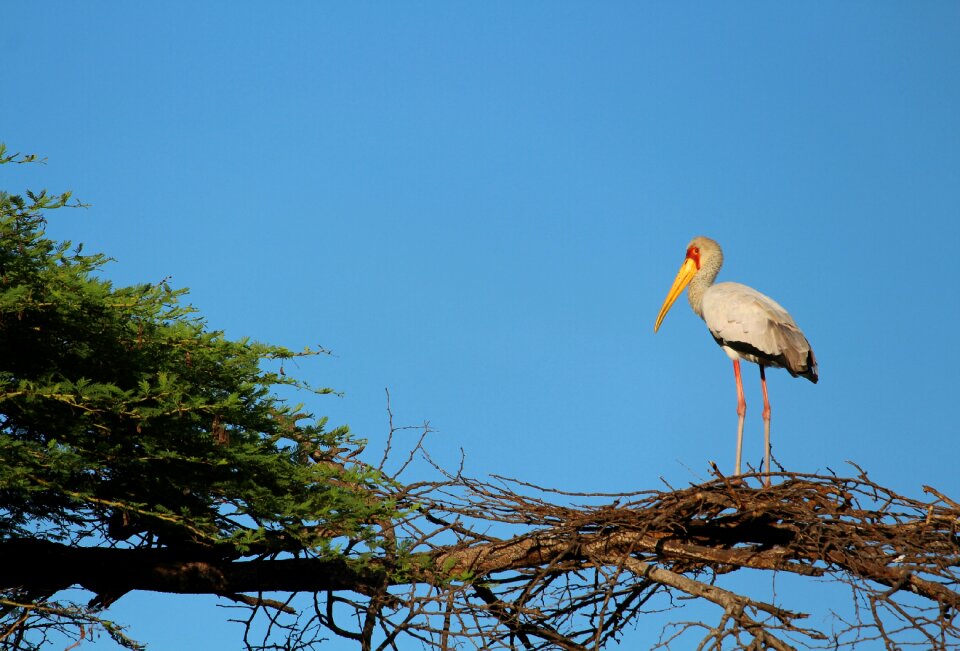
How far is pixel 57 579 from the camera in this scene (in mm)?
7301

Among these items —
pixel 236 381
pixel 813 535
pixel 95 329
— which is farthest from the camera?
pixel 236 381

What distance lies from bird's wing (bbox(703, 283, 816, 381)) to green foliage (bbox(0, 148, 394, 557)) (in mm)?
3860

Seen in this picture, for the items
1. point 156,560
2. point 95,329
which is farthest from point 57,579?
point 95,329

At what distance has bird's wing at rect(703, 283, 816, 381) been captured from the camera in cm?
940

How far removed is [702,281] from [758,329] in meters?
1.55

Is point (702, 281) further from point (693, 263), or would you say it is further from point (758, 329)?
point (758, 329)

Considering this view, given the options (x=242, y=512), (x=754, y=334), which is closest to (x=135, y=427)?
(x=242, y=512)

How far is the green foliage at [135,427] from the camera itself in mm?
6574

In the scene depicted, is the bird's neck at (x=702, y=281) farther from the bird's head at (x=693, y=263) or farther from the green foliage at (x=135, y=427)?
the green foliage at (x=135, y=427)

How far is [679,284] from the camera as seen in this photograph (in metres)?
11.4

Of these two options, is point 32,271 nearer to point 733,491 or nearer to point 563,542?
point 563,542

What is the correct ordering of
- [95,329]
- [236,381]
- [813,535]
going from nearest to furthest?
1. [813,535]
2. [95,329]
3. [236,381]

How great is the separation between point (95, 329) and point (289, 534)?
70.6 inches

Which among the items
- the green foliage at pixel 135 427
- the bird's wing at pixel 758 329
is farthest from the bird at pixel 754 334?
the green foliage at pixel 135 427
